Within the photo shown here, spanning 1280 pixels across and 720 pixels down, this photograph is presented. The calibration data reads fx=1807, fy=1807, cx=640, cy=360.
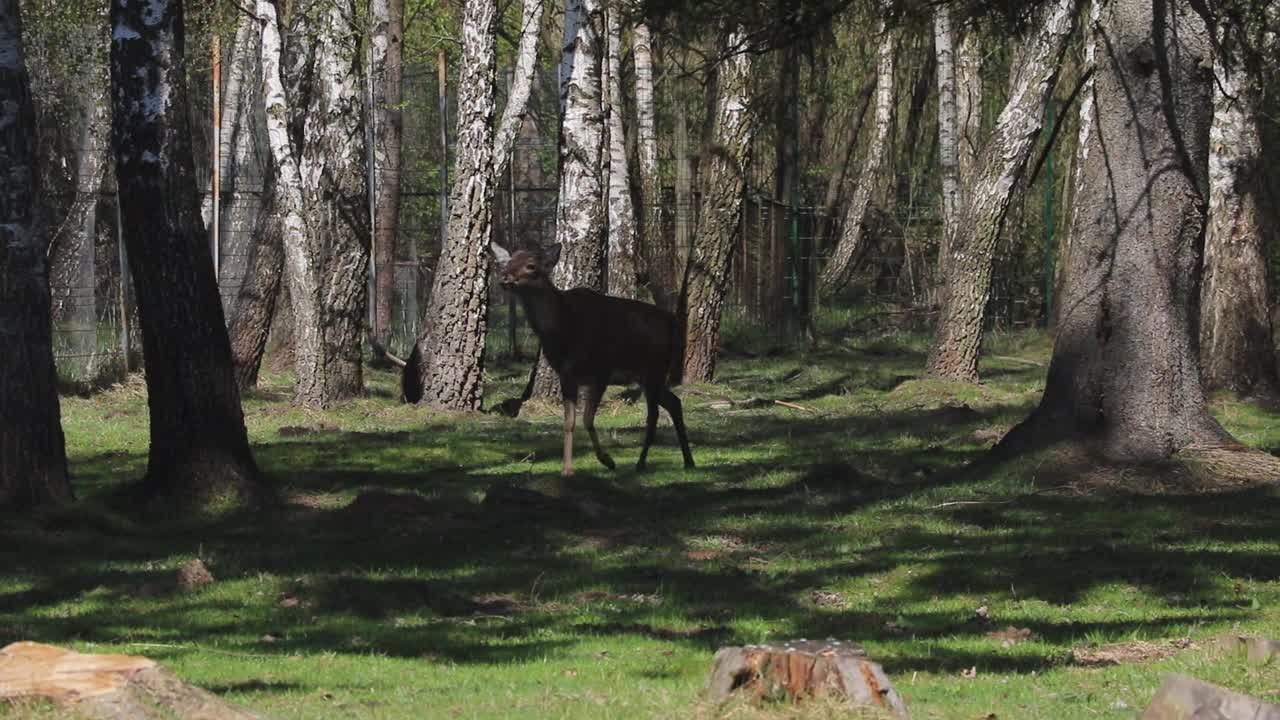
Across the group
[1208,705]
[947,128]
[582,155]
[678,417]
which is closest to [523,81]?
[582,155]

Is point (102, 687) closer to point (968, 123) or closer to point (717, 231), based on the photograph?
point (717, 231)

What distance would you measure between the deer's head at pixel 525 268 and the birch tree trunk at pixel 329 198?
3.99 metres

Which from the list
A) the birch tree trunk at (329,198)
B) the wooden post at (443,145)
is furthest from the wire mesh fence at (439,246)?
the birch tree trunk at (329,198)

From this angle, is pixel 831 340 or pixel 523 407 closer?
pixel 523 407

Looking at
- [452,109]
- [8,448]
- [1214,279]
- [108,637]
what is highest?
[452,109]

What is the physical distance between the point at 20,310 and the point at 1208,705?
7866mm

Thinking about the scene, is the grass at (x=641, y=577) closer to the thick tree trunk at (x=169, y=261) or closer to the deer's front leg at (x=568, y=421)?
the deer's front leg at (x=568, y=421)

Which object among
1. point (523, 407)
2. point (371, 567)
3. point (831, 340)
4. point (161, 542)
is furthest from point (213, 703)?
point (831, 340)

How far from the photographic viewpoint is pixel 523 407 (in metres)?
19.5

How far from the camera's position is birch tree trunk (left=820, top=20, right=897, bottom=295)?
3631cm

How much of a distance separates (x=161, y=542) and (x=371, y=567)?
1703 millimetres

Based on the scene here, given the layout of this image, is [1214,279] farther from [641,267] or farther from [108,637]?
[108,637]

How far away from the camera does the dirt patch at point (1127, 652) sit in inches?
321

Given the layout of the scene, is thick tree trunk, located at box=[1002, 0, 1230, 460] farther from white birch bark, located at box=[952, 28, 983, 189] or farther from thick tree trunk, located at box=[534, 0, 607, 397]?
white birch bark, located at box=[952, 28, 983, 189]
